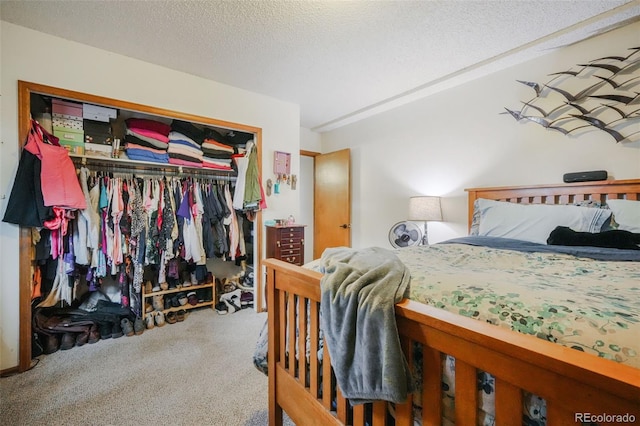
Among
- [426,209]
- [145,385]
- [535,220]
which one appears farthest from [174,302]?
[535,220]

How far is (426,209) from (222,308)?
2447 mm

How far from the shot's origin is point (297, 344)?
113 centimetres

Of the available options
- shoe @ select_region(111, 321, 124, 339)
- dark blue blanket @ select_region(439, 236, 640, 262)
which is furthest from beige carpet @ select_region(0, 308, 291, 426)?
dark blue blanket @ select_region(439, 236, 640, 262)

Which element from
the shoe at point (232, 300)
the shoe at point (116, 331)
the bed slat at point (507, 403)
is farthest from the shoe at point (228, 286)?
the bed slat at point (507, 403)

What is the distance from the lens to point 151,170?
Answer: 262 cm

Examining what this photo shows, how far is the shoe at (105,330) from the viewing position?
2208 millimetres

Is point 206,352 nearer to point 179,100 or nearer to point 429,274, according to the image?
point 429,274

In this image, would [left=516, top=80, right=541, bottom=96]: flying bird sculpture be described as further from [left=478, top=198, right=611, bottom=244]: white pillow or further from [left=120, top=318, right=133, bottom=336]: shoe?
[left=120, top=318, right=133, bottom=336]: shoe

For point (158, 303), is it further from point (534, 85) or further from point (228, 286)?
point (534, 85)

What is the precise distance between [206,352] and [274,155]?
2067mm

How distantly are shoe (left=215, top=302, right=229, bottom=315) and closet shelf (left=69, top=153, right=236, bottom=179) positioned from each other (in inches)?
56.5

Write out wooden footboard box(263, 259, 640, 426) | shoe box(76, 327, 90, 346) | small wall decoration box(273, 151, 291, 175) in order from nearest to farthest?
wooden footboard box(263, 259, 640, 426)
shoe box(76, 327, 90, 346)
small wall decoration box(273, 151, 291, 175)

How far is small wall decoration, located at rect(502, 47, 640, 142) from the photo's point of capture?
72.3 inches

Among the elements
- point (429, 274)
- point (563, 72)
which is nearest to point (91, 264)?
point (429, 274)
